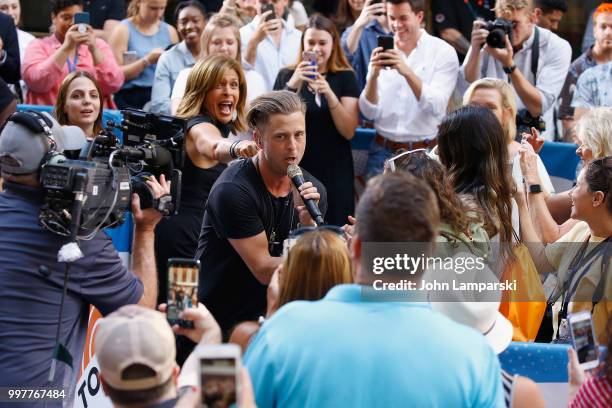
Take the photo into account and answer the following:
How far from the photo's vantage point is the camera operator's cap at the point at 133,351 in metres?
2.85

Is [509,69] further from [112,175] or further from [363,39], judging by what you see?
[112,175]

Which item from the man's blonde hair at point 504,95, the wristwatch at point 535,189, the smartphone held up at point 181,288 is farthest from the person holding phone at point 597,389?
the man's blonde hair at point 504,95

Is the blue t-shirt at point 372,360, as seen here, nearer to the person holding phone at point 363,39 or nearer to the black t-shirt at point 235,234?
the black t-shirt at point 235,234

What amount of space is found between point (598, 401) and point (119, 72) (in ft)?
19.3

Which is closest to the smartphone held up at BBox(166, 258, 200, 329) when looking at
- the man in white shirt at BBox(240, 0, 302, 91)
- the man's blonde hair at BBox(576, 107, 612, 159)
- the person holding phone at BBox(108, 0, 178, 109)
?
the man's blonde hair at BBox(576, 107, 612, 159)

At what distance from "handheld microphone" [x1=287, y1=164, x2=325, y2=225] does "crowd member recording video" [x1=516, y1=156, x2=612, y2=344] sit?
3.84 ft

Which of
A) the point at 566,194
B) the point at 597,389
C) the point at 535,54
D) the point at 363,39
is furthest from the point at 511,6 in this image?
the point at 597,389

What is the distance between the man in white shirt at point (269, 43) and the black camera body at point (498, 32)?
163 centimetres

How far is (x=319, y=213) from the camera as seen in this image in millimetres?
4562

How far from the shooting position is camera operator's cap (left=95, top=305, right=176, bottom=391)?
2.85 meters

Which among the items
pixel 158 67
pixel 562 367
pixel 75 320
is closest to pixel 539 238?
pixel 562 367

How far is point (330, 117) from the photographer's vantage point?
25.2 ft

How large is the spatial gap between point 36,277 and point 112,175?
1.63 ft

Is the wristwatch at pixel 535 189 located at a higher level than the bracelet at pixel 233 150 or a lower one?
lower
